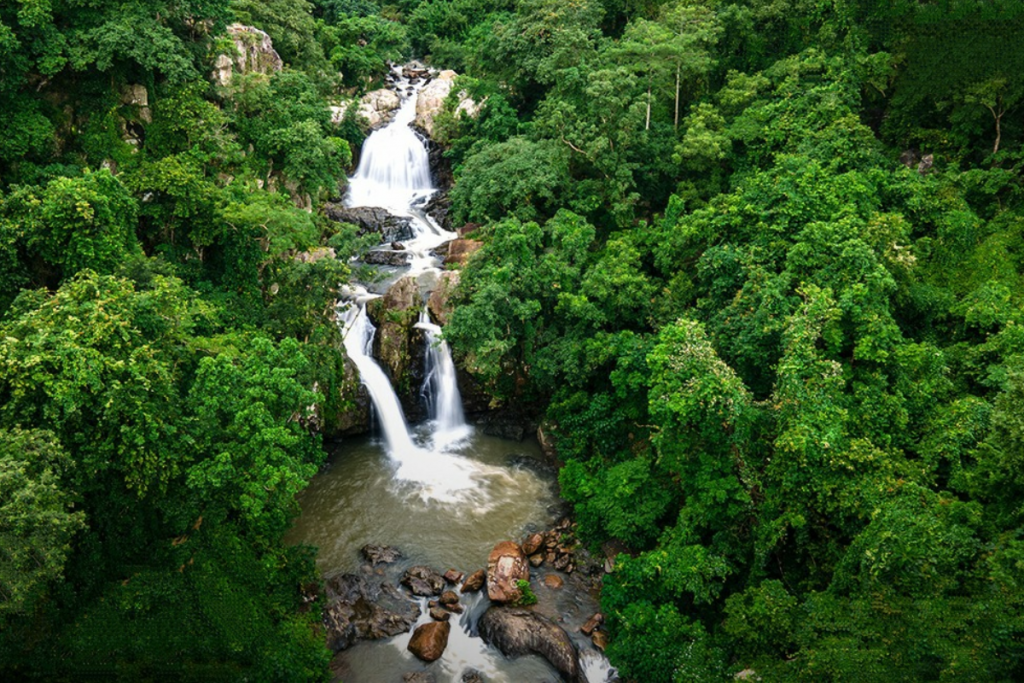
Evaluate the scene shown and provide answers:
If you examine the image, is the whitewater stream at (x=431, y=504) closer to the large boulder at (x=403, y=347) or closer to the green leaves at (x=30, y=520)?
the large boulder at (x=403, y=347)

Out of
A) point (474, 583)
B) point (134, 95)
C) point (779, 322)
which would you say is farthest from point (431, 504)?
point (134, 95)

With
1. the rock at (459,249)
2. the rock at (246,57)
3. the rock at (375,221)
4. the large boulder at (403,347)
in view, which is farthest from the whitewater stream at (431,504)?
the rock at (246,57)

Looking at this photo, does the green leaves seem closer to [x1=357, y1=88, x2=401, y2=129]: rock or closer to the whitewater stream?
the whitewater stream

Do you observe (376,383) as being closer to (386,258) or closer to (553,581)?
(386,258)

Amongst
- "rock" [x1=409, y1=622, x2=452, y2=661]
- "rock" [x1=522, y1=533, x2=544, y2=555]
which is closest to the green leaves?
"rock" [x1=409, y1=622, x2=452, y2=661]

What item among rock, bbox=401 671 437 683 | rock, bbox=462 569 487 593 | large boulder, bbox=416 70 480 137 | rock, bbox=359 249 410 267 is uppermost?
large boulder, bbox=416 70 480 137

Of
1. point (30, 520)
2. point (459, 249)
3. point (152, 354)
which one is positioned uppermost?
point (459, 249)
